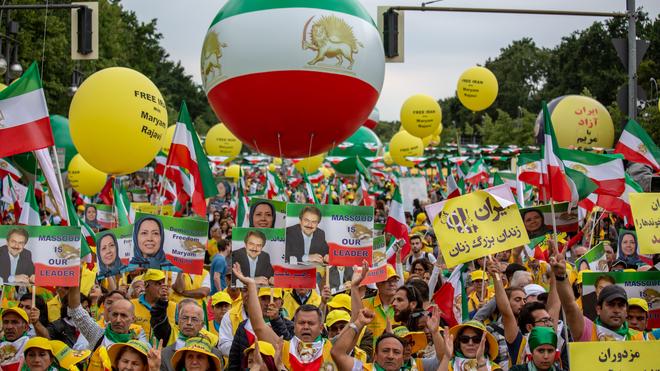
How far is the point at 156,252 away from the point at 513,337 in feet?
11.2

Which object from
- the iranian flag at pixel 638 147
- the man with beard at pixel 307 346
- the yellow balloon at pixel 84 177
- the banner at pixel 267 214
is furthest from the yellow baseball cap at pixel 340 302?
the yellow balloon at pixel 84 177

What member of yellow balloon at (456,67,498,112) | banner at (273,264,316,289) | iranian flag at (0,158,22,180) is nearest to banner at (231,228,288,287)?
banner at (273,264,316,289)

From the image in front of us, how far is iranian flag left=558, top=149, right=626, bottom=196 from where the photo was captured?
10773 millimetres

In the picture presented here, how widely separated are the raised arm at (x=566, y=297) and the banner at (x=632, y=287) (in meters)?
0.93

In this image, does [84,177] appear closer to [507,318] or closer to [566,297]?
[507,318]

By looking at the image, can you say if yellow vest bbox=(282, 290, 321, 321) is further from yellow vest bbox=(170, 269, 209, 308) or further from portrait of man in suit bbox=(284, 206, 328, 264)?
portrait of man in suit bbox=(284, 206, 328, 264)

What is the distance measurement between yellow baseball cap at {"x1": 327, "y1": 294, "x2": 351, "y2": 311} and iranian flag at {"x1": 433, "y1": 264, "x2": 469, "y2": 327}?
95cm

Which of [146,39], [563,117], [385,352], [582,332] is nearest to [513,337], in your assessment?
[582,332]

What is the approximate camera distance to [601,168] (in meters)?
10.8

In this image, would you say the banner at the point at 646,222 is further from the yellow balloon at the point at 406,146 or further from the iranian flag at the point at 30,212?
the yellow balloon at the point at 406,146

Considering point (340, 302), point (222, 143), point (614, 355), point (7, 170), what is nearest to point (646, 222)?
point (340, 302)

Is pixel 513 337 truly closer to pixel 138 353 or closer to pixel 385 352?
pixel 385 352

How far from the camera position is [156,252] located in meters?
8.94

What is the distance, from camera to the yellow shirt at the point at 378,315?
8.77 metres
